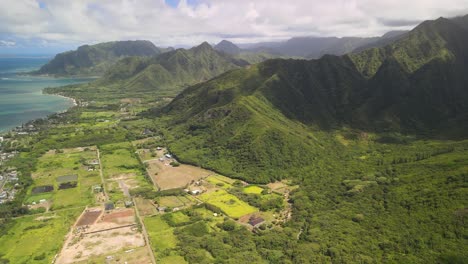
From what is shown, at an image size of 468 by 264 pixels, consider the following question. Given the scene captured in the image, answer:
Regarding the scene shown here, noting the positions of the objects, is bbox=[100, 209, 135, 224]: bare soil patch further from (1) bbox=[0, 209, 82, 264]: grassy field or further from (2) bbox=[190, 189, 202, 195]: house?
(2) bbox=[190, 189, 202, 195]: house

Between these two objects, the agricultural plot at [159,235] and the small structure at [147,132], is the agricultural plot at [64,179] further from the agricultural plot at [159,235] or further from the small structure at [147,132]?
the small structure at [147,132]

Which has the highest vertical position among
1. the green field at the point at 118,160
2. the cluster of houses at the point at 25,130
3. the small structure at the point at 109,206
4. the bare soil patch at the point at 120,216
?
the cluster of houses at the point at 25,130

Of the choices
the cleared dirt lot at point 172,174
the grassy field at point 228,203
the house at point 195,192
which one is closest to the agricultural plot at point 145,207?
the cleared dirt lot at point 172,174

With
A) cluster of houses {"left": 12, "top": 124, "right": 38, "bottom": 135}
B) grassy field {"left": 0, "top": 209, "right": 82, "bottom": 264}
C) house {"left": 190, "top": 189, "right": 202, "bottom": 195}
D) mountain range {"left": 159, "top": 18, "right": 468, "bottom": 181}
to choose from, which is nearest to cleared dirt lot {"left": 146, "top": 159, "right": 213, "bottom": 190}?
house {"left": 190, "top": 189, "right": 202, "bottom": 195}

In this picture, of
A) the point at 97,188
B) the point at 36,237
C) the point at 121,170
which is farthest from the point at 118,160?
the point at 36,237

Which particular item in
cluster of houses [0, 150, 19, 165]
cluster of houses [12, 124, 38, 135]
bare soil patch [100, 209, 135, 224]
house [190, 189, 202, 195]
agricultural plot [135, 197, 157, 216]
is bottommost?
house [190, 189, 202, 195]

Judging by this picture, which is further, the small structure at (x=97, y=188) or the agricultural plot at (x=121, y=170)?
the agricultural plot at (x=121, y=170)

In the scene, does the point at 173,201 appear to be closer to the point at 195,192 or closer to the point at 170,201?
the point at 170,201
